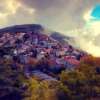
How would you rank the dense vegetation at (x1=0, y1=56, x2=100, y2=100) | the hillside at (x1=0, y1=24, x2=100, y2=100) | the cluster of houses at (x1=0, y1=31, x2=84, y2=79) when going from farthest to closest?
the cluster of houses at (x1=0, y1=31, x2=84, y2=79) < the hillside at (x1=0, y1=24, x2=100, y2=100) < the dense vegetation at (x1=0, y1=56, x2=100, y2=100)

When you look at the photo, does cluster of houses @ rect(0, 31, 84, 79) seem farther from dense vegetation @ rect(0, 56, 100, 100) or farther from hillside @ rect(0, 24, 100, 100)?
dense vegetation @ rect(0, 56, 100, 100)

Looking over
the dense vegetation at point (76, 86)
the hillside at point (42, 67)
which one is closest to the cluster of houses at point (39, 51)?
the hillside at point (42, 67)

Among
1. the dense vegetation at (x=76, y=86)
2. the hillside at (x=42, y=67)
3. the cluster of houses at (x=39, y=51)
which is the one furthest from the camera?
the cluster of houses at (x=39, y=51)

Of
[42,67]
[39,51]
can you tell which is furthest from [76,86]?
[39,51]

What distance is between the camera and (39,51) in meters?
127

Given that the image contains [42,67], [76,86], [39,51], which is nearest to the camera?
[76,86]

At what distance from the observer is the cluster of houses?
111 meters

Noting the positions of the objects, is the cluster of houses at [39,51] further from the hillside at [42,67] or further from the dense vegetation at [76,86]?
the dense vegetation at [76,86]

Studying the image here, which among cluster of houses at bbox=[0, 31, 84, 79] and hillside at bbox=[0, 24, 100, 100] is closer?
hillside at bbox=[0, 24, 100, 100]

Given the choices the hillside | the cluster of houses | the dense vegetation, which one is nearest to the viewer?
the dense vegetation

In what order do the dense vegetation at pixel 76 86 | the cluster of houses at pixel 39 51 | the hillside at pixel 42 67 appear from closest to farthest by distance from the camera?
1. the dense vegetation at pixel 76 86
2. the hillside at pixel 42 67
3. the cluster of houses at pixel 39 51

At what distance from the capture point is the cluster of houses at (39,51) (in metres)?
111

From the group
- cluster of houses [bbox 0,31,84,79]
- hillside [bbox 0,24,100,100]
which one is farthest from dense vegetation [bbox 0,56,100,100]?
cluster of houses [bbox 0,31,84,79]

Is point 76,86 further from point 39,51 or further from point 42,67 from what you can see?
point 39,51
